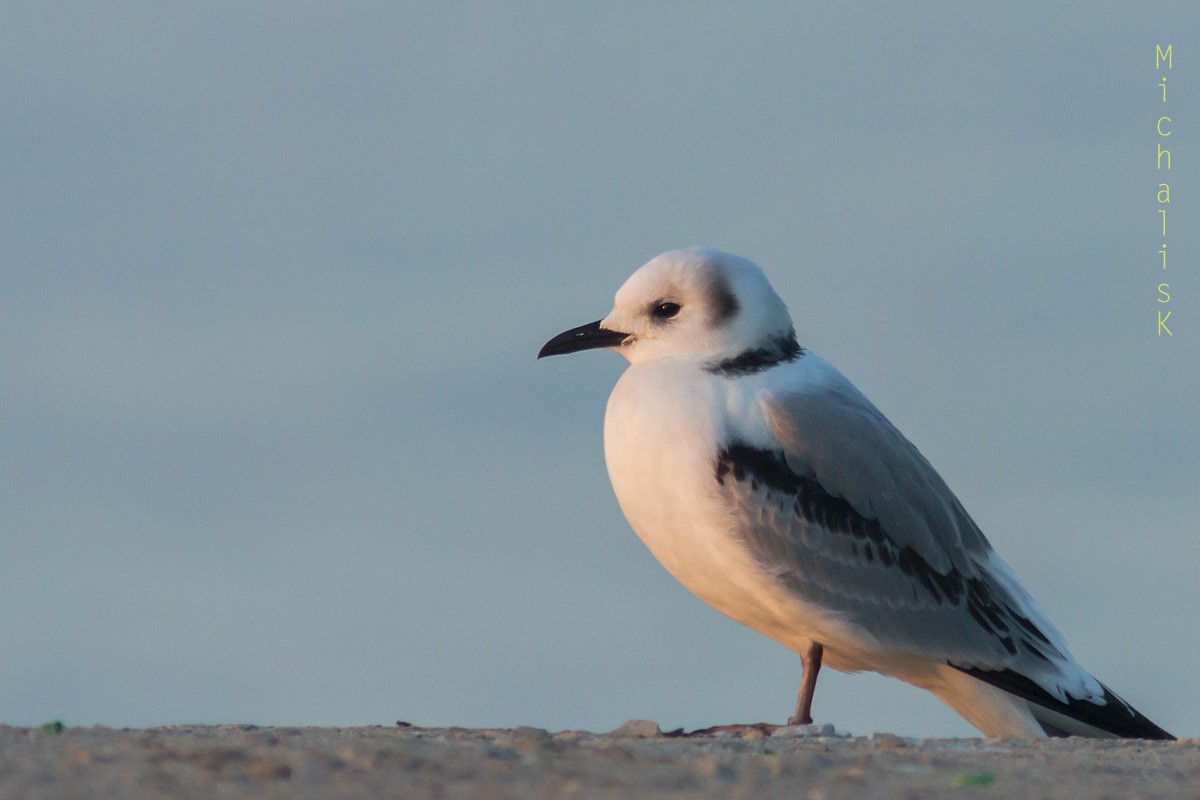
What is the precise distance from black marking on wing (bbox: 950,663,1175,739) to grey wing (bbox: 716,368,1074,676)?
2.9 inches

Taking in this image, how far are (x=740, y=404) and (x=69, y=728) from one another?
4.53 m

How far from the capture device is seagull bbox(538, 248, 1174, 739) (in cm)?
1059

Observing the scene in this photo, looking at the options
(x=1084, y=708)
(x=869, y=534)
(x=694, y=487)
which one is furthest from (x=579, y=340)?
(x=1084, y=708)

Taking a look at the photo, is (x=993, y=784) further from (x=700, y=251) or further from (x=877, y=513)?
(x=700, y=251)

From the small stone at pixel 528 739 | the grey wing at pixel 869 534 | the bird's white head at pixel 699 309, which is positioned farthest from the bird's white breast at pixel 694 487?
the small stone at pixel 528 739

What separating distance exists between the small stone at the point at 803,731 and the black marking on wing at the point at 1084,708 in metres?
1.90

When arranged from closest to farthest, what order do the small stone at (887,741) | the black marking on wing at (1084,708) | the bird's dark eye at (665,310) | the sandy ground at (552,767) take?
the sandy ground at (552,767) → the small stone at (887,741) → the black marking on wing at (1084,708) → the bird's dark eye at (665,310)

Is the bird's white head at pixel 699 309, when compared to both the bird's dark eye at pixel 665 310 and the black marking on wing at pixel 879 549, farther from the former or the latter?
the black marking on wing at pixel 879 549

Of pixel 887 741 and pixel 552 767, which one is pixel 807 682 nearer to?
pixel 887 741

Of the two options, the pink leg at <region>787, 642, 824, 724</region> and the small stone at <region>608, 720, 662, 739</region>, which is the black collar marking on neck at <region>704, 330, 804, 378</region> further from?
the small stone at <region>608, 720, 662, 739</region>

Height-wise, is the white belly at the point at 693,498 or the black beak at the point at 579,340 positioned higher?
the black beak at the point at 579,340

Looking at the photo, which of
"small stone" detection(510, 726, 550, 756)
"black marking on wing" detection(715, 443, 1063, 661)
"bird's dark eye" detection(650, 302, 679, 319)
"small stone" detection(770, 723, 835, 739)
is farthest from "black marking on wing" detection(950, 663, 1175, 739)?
"small stone" detection(510, 726, 550, 756)

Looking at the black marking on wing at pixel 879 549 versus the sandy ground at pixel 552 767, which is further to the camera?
the black marking on wing at pixel 879 549

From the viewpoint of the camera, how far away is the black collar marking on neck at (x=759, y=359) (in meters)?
11.1
